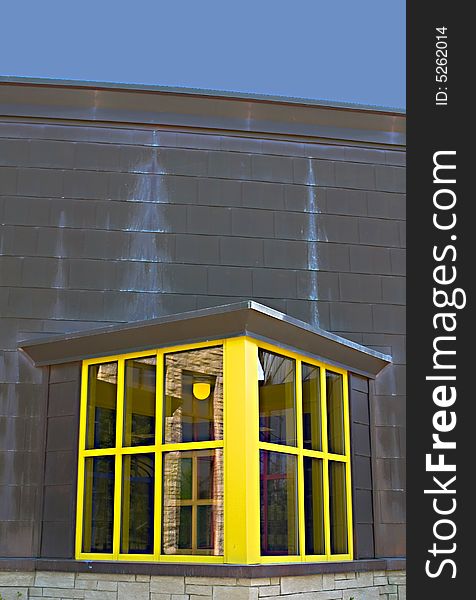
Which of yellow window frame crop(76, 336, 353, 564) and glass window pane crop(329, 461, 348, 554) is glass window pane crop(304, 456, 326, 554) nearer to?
yellow window frame crop(76, 336, 353, 564)

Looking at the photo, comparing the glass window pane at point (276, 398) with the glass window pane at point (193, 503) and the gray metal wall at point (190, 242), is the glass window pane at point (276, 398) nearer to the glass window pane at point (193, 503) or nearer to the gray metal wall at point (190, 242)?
the glass window pane at point (193, 503)

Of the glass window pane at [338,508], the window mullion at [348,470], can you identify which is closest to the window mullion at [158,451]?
the glass window pane at [338,508]

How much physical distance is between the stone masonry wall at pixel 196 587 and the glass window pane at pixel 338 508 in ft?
0.84

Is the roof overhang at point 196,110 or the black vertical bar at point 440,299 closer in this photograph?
the black vertical bar at point 440,299

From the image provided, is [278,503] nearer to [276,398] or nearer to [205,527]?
[205,527]

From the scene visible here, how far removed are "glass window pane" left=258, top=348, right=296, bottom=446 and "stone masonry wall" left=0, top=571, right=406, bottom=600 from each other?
1.08 m

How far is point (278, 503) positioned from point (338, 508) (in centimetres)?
98

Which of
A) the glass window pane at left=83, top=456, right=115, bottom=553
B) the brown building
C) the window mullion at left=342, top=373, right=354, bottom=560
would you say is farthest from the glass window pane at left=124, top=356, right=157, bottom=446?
the window mullion at left=342, top=373, right=354, bottom=560

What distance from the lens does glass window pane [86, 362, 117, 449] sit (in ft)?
23.1

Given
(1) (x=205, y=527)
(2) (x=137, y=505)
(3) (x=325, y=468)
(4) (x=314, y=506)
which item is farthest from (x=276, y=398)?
(2) (x=137, y=505)

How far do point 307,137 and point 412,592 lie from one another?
4.62m

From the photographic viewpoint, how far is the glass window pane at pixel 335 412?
24.1ft

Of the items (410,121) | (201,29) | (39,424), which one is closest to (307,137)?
(410,121)

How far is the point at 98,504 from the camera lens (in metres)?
6.94
